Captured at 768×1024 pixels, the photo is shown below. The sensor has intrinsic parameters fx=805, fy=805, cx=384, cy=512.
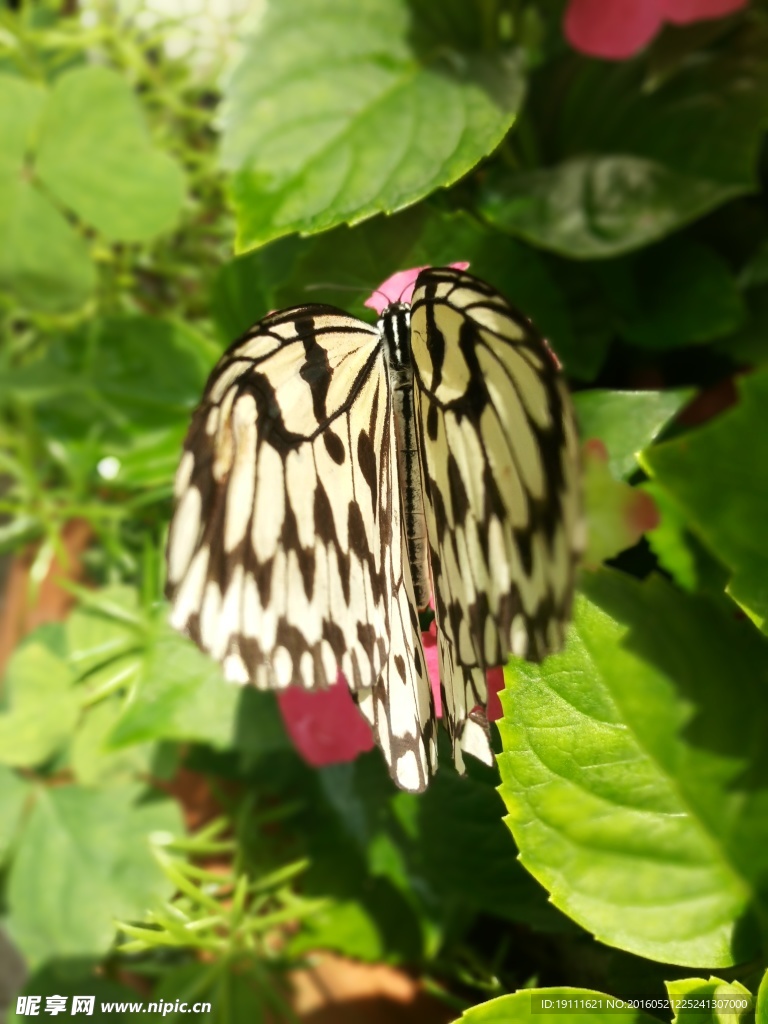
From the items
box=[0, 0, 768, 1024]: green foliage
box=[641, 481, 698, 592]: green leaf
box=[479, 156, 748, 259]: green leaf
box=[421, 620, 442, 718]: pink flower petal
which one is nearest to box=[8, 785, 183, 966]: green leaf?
box=[0, 0, 768, 1024]: green foliage

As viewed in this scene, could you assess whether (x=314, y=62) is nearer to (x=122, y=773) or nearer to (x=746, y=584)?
(x=746, y=584)

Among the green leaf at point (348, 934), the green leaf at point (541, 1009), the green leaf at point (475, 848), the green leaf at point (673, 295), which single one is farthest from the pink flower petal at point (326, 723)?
the green leaf at point (673, 295)

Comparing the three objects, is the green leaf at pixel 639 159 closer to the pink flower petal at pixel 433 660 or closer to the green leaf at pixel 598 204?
the green leaf at pixel 598 204

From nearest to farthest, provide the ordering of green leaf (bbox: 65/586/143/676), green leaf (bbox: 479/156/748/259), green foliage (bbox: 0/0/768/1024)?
green foliage (bbox: 0/0/768/1024) → green leaf (bbox: 479/156/748/259) → green leaf (bbox: 65/586/143/676)

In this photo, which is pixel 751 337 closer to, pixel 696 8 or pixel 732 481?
pixel 696 8

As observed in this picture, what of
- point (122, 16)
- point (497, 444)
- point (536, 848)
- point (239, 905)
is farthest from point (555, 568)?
point (122, 16)

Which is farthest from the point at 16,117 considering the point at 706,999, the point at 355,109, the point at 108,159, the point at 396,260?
the point at 706,999

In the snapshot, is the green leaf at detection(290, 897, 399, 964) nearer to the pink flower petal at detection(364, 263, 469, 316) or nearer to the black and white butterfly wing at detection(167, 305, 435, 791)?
the black and white butterfly wing at detection(167, 305, 435, 791)
